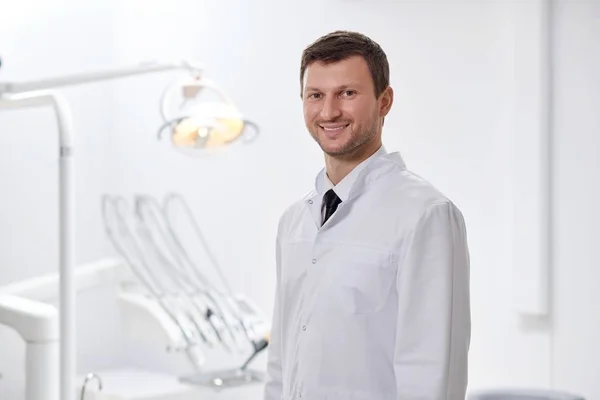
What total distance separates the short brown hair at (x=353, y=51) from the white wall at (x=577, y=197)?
124cm

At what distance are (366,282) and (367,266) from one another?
28 mm

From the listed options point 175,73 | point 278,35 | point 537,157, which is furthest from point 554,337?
point 175,73

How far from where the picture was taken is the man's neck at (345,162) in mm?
1699

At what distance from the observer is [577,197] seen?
2738 millimetres

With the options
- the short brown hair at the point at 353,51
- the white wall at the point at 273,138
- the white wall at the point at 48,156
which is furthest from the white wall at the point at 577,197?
the white wall at the point at 48,156

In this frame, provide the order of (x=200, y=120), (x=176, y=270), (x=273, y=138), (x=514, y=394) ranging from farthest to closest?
1. (x=176, y=270)
2. (x=273, y=138)
3. (x=200, y=120)
4. (x=514, y=394)

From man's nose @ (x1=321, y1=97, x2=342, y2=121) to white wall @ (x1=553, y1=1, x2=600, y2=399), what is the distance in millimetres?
1330

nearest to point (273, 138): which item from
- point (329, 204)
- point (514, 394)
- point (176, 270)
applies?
point (176, 270)

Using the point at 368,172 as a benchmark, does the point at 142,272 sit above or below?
below

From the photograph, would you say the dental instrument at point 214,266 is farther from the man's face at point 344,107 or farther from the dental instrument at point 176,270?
the man's face at point 344,107

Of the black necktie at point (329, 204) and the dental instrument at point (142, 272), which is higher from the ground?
the black necktie at point (329, 204)

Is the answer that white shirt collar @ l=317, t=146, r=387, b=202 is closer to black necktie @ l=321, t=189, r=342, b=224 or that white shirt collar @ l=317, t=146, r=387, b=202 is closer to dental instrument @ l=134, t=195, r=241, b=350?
black necktie @ l=321, t=189, r=342, b=224

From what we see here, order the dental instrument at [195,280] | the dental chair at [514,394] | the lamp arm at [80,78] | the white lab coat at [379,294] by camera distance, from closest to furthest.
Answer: the white lab coat at [379,294] < the lamp arm at [80,78] < the dental chair at [514,394] < the dental instrument at [195,280]

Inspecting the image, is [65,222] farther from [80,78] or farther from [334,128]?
[334,128]
